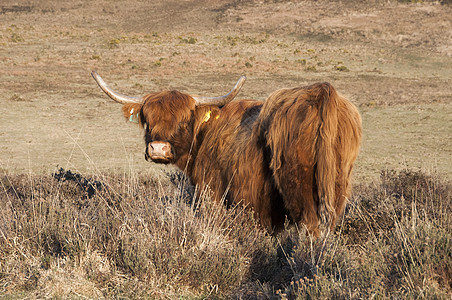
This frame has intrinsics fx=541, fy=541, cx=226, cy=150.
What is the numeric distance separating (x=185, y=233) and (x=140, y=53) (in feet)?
103

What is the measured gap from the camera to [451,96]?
21.8m

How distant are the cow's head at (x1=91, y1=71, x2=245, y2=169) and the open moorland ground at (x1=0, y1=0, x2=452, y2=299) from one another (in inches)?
18.0

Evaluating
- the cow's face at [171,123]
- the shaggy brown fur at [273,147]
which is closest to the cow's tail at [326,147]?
the shaggy brown fur at [273,147]

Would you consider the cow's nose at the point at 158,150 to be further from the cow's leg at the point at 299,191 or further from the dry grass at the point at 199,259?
the cow's leg at the point at 299,191

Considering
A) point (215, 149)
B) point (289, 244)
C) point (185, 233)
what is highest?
point (215, 149)

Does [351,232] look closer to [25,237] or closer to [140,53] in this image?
[25,237]

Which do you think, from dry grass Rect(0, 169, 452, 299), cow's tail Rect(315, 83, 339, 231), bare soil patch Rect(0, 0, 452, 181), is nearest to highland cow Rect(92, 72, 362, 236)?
cow's tail Rect(315, 83, 339, 231)

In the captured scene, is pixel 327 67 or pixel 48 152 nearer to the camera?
pixel 48 152

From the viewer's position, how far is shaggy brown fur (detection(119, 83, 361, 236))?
13.9ft

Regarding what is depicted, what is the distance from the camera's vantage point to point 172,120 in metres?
5.41

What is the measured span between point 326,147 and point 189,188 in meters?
2.92

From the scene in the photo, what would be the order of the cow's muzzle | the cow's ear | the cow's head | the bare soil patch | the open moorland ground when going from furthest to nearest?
the bare soil patch
the cow's ear
the cow's head
the cow's muzzle
the open moorland ground

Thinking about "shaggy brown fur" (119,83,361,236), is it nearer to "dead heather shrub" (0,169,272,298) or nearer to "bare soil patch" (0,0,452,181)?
"dead heather shrub" (0,169,272,298)

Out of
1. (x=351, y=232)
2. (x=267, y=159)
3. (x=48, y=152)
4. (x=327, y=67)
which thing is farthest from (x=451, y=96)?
(x=267, y=159)
